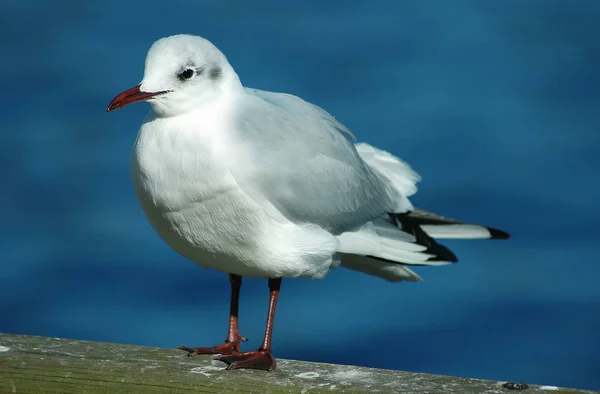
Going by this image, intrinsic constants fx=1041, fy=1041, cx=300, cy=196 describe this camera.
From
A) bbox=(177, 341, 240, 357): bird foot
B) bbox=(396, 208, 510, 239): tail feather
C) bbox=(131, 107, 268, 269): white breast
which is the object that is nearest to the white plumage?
bbox=(131, 107, 268, 269): white breast

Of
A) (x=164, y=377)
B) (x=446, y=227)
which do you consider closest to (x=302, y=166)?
(x=446, y=227)

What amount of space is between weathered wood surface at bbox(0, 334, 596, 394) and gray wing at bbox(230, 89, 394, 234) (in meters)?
0.52

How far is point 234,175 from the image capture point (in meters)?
2.53

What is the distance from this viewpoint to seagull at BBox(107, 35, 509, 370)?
251cm

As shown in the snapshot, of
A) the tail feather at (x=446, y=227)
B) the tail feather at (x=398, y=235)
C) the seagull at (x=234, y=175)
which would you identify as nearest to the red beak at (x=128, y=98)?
the seagull at (x=234, y=175)

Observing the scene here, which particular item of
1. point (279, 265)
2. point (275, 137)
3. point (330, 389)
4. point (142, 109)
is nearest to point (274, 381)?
point (330, 389)

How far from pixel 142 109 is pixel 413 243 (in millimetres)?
4470

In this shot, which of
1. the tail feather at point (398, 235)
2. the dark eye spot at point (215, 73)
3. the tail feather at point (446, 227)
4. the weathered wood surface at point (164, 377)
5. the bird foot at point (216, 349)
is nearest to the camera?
the weathered wood surface at point (164, 377)

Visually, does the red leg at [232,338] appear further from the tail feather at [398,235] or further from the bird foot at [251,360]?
the tail feather at [398,235]

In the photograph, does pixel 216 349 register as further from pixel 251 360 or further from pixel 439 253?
pixel 439 253

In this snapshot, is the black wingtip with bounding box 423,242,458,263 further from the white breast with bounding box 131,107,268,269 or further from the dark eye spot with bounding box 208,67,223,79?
the dark eye spot with bounding box 208,67,223,79

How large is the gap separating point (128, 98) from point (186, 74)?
6.3 inches

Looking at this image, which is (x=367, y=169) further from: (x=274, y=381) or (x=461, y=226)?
(x=274, y=381)

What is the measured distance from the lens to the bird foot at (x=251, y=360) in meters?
2.40
